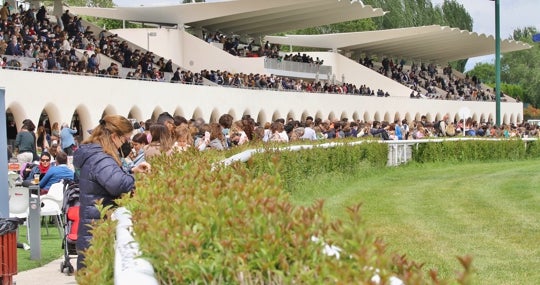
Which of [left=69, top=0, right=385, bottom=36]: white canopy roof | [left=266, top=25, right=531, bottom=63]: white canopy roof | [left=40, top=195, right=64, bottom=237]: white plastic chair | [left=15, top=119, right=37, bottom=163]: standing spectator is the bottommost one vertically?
[left=40, top=195, right=64, bottom=237]: white plastic chair

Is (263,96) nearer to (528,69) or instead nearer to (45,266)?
(45,266)

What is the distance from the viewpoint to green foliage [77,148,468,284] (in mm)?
3012

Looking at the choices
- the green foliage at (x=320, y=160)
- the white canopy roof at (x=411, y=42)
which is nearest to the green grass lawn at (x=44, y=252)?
the green foliage at (x=320, y=160)

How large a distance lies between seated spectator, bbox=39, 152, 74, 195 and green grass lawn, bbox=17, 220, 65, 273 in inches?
29.5

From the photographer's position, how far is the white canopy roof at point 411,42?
222 ft

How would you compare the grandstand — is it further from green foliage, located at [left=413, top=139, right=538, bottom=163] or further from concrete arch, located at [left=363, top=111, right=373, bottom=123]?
green foliage, located at [left=413, top=139, right=538, bottom=163]

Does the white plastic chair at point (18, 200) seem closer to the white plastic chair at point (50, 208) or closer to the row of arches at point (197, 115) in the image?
the white plastic chair at point (50, 208)

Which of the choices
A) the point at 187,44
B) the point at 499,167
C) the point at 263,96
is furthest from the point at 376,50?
the point at 499,167

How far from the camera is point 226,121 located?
623 inches

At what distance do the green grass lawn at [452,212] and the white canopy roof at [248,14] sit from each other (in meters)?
30.5

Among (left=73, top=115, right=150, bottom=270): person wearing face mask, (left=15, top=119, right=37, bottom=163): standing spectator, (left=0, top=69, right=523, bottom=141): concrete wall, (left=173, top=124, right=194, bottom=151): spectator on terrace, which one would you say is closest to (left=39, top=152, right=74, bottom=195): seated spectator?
(left=173, top=124, right=194, bottom=151): spectator on terrace

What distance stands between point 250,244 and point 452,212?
35.4ft

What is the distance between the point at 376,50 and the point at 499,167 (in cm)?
5003

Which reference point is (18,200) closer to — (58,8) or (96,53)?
(96,53)
